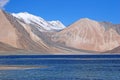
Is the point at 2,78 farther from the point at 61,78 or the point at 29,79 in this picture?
the point at 61,78

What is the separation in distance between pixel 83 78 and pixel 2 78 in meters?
10.2

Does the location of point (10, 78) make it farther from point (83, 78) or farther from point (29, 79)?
point (83, 78)

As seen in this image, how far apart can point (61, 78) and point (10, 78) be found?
6.39m

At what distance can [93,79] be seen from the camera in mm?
60000

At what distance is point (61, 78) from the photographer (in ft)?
201

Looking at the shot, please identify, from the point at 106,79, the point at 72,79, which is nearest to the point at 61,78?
the point at 72,79

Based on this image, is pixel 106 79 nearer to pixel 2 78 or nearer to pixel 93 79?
pixel 93 79

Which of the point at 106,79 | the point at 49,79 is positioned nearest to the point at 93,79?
the point at 106,79

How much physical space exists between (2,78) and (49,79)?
232 inches

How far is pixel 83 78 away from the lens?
61.6 meters

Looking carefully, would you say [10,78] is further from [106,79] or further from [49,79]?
[106,79]

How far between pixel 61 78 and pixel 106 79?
18.6 ft

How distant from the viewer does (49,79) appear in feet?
197

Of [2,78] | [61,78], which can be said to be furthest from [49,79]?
[2,78]
